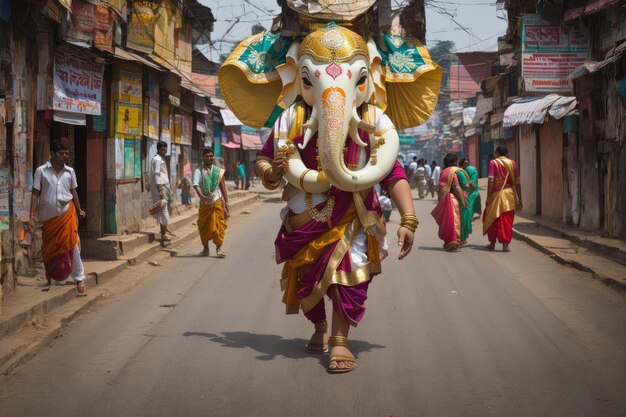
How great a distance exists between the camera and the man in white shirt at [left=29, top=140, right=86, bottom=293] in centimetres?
951

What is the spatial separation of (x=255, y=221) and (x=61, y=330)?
14.7 meters

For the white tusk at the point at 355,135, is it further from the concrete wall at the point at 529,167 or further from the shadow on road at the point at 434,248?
the concrete wall at the point at 529,167

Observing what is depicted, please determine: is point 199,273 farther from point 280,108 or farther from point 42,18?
point 280,108

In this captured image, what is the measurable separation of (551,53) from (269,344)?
12.8m

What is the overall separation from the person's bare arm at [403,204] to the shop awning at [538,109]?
12460 millimetres

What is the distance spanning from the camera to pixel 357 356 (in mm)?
6516

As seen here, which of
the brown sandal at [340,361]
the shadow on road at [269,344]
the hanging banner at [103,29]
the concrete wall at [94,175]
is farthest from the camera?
the concrete wall at [94,175]

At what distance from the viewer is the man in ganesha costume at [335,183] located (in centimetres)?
619

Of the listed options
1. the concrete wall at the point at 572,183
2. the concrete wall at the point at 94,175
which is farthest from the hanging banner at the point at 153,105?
the concrete wall at the point at 572,183

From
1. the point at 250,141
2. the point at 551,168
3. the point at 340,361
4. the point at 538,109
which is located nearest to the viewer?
the point at 340,361

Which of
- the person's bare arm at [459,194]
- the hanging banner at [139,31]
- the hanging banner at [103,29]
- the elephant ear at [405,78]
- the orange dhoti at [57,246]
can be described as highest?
Result: the hanging banner at [139,31]

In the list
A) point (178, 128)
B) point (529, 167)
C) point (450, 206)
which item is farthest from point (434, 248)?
point (529, 167)

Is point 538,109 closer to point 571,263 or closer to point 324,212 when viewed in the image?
point 571,263

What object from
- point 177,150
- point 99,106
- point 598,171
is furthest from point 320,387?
point 177,150
